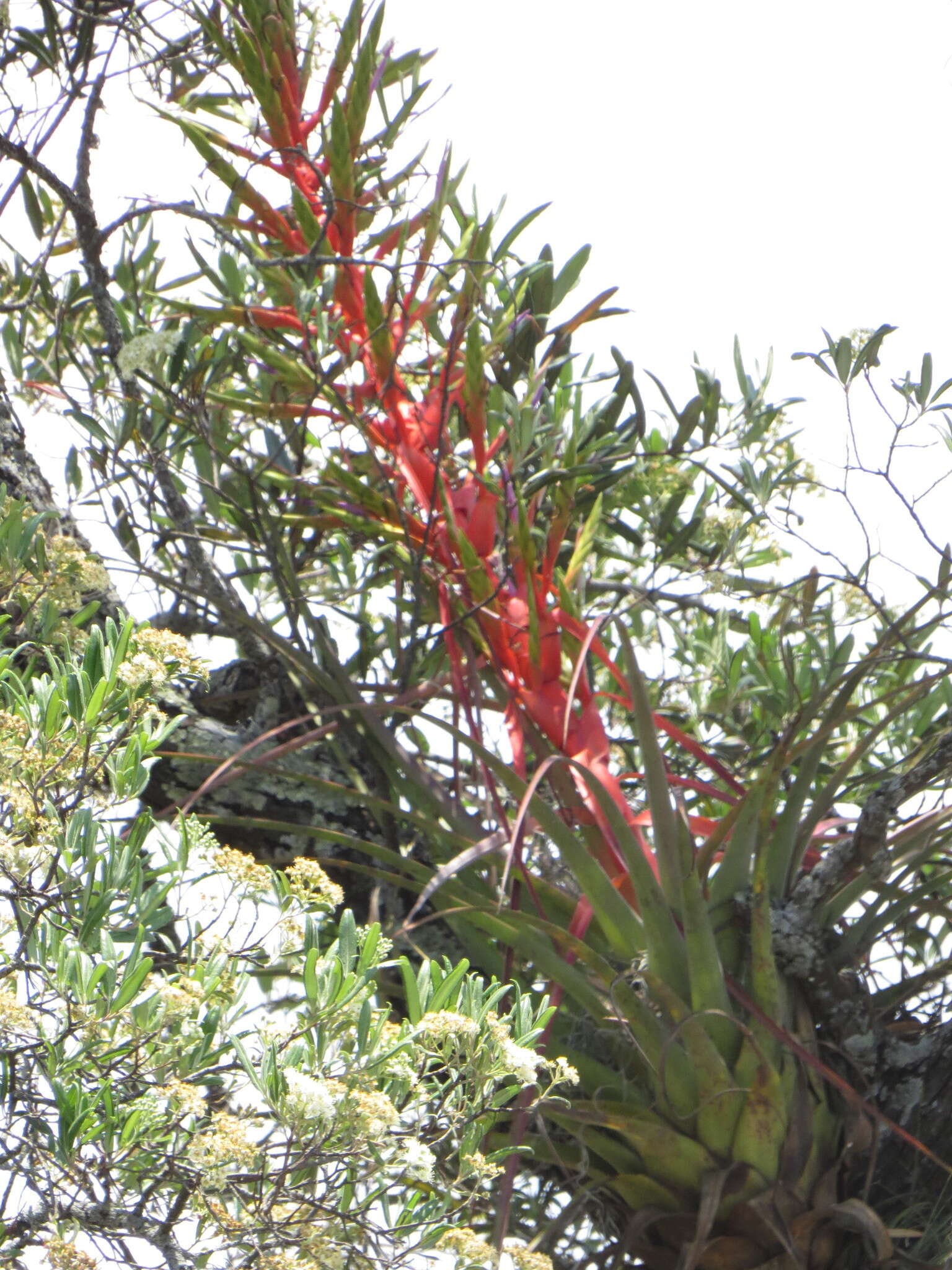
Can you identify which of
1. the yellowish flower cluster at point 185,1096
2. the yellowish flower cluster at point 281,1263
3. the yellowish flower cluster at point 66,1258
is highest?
the yellowish flower cluster at point 185,1096

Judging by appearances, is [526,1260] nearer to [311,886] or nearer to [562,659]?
[311,886]

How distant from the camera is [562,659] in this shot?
136cm

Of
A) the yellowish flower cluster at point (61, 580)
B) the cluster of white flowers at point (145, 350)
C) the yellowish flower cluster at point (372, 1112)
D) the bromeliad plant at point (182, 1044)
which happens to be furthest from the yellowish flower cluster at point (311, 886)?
the cluster of white flowers at point (145, 350)

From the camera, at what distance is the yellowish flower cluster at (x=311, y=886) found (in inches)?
35.1

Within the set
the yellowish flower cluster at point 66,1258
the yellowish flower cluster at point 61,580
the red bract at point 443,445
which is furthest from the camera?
the red bract at point 443,445

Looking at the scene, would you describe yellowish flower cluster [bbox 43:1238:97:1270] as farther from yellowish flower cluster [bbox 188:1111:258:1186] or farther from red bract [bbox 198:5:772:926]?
red bract [bbox 198:5:772:926]

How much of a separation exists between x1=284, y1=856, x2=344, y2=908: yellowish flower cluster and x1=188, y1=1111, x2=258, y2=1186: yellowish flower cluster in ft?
0.59

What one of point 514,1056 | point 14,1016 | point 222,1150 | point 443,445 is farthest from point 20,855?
point 443,445

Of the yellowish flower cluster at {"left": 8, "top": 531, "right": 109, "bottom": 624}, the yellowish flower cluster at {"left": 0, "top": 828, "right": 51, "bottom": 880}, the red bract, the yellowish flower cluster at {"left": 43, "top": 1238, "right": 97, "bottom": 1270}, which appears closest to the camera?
the yellowish flower cluster at {"left": 43, "top": 1238, "right": 97, "bottom": 1270}

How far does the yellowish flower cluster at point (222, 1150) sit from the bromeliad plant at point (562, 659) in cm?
32

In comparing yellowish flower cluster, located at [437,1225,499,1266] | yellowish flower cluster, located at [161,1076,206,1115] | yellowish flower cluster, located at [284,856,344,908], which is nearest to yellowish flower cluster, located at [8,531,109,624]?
yellowish flower cluster, located at [284,856,344,908]

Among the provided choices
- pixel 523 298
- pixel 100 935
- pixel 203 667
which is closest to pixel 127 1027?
pixel 100 935

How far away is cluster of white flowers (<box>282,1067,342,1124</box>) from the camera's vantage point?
713 mm

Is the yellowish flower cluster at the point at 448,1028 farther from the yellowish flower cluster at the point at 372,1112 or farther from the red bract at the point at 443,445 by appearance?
the red bract at the point at 443,445
